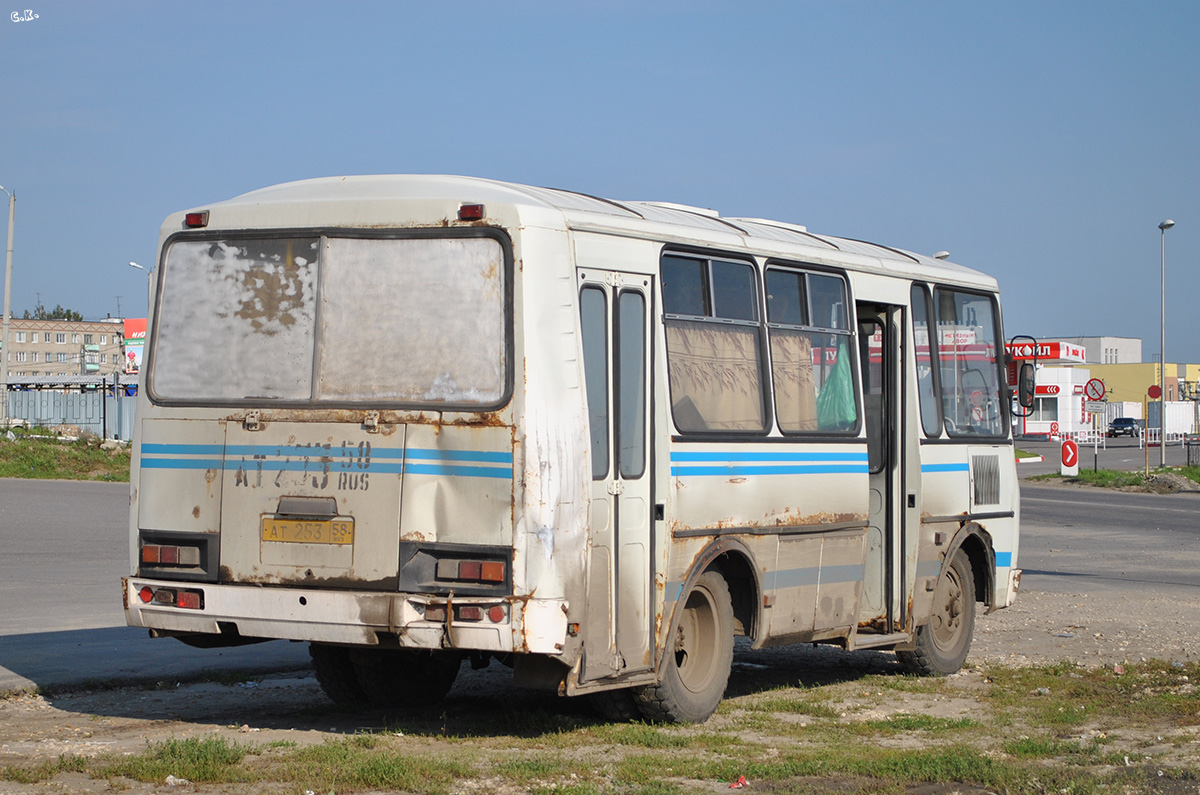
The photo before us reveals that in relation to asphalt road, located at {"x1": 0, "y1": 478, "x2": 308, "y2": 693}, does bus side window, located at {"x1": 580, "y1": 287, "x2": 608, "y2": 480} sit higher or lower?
higher

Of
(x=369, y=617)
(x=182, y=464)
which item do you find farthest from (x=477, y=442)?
(x=182, y=464)

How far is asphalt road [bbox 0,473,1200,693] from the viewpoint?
11141mm

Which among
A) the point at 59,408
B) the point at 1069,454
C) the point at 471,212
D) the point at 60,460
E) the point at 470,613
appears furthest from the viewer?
the point at 59,408

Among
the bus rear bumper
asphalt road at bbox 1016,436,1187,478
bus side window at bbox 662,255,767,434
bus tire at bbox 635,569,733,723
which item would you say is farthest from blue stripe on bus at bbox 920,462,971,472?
asphalt road at bbox 1016,436,1187,478

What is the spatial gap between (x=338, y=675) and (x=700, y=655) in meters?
2.28

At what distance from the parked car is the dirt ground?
81.8 m

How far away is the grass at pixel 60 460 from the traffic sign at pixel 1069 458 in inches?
991

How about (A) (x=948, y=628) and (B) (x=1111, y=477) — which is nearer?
(A) (x=948, y=628)

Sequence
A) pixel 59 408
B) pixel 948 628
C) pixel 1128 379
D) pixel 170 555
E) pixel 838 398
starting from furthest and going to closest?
pixel 1128 379, pixel 59 408, pixel 948 628, pixel 838 398, pixel 170 555

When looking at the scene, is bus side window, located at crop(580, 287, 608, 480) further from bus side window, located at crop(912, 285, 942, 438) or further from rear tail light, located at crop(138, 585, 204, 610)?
bus side window, located at crop(912, 285, 942, 438)

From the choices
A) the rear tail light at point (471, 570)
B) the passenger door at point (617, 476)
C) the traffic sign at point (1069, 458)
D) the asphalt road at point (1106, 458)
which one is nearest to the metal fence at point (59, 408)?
the traffic sign at point (1069, 458)

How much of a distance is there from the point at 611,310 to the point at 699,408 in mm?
979

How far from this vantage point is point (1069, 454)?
41.8 meters

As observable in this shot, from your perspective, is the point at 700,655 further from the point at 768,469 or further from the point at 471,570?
the point at 471,570
